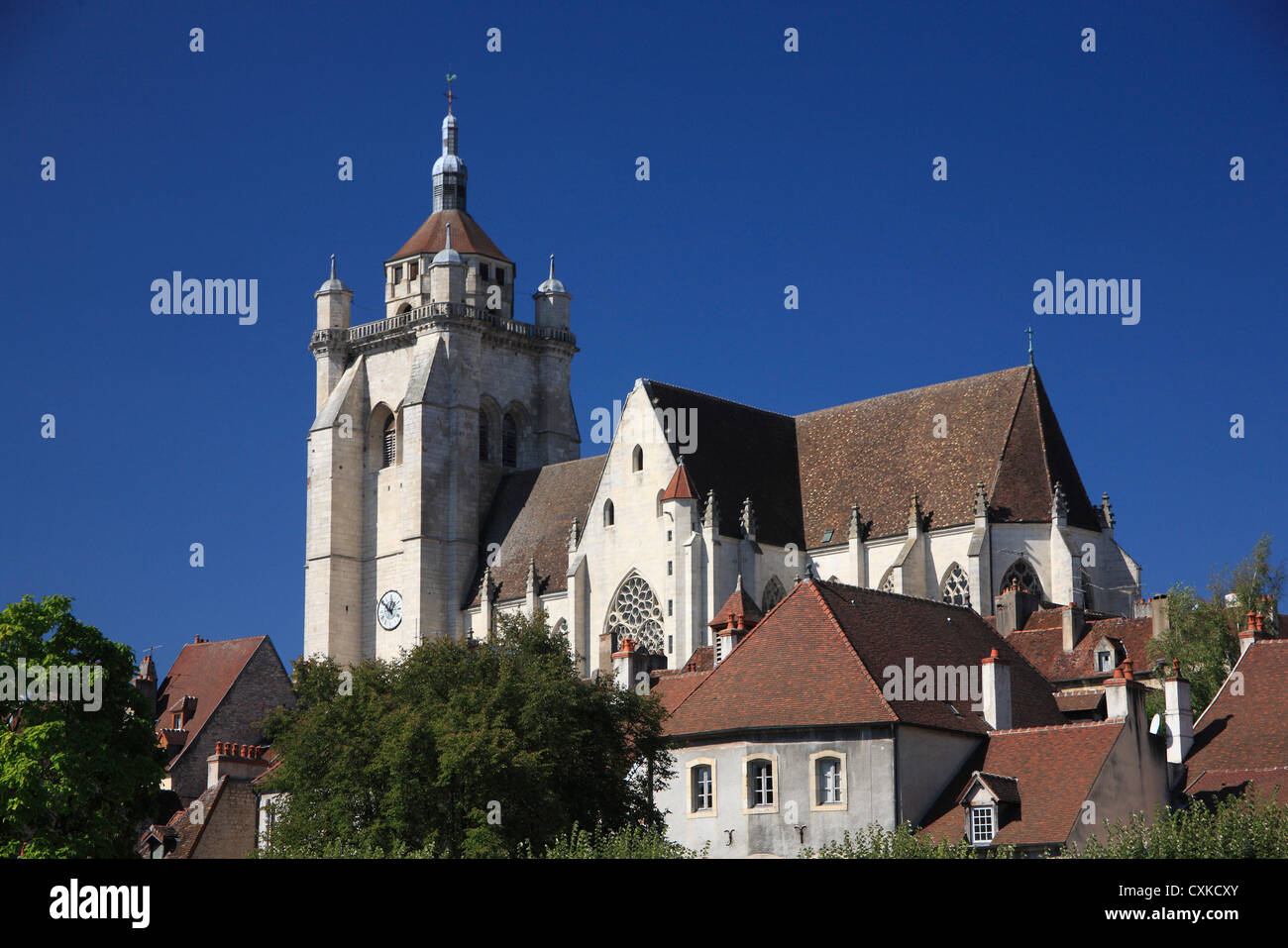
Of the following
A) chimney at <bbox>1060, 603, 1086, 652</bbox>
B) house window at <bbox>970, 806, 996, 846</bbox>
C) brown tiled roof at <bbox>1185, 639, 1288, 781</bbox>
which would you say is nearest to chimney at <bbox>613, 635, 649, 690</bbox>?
brown tiled roof at <bbox>1185, 639, 1288, 781</bbox>

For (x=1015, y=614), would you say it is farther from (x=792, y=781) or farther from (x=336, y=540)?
(x=336, y=540)

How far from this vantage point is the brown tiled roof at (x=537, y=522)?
82625 millimetres

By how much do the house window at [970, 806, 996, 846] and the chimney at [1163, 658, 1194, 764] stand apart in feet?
25.6

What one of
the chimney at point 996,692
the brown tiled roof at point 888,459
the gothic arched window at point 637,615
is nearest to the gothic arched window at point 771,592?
the brown tiled roof at point 888,459

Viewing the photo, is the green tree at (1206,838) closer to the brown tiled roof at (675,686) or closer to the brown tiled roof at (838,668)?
the brown tiled roof at (838,668)

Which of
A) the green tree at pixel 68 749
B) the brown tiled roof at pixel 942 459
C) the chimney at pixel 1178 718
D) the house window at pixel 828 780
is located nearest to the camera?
the house window at pixel 828 780

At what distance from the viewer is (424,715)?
119 feet

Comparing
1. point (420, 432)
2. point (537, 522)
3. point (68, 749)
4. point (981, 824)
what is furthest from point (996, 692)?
point (420, 432)

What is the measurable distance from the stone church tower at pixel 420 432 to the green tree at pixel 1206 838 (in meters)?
58.3

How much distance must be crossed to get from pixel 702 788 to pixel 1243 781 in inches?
Result: 400

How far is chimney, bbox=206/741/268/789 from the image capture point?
49.5 meters

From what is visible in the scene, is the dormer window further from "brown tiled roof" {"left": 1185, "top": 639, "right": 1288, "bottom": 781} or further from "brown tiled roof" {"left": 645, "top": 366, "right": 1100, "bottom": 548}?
"brown tiled roof" {"left": 645, "top": 366, "right": 1100, "bottom": 548}
